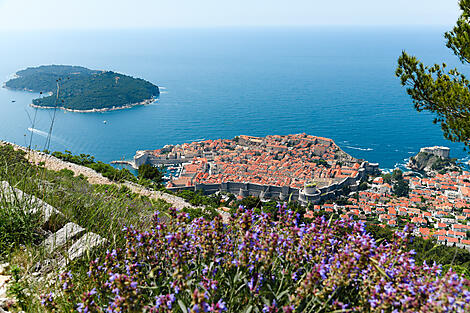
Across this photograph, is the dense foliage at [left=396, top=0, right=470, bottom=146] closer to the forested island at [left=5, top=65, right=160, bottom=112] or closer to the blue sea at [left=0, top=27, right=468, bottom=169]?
the blue sea at [left=0, top=27, right=468, bottom=169]

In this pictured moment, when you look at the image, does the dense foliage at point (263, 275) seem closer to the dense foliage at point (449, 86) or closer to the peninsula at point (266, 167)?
the dense foliage at point (449, 86)

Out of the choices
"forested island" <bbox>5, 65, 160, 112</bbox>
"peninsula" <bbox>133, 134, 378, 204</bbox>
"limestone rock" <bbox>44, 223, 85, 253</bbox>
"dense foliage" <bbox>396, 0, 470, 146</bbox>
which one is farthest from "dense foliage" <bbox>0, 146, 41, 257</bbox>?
"forested island" <bbox>5, 65, 160, 112</bbox>

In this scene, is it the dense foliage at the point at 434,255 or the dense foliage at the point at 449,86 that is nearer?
the dense foliage at the point at 434,255

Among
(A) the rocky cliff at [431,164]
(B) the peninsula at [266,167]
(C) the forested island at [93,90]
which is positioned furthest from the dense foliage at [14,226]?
(C) the forested island at [93,90]

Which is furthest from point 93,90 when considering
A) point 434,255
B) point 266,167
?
point 434,255

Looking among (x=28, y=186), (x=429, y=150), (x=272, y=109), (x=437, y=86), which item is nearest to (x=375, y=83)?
(x=272, y=109)

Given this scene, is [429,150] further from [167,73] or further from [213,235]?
[167,73]

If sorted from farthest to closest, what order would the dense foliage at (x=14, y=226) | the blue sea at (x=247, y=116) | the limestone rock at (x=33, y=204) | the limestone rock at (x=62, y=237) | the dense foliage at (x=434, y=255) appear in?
1. the blue sea at (x=247, y=116)
2. the limestone rock at (x=33, y=204)
3. the dense foliage at (x=14, y=226)
4. the limestone rock at (x=62, y=237)
5. the dense foliage at (x=434, y=255)
